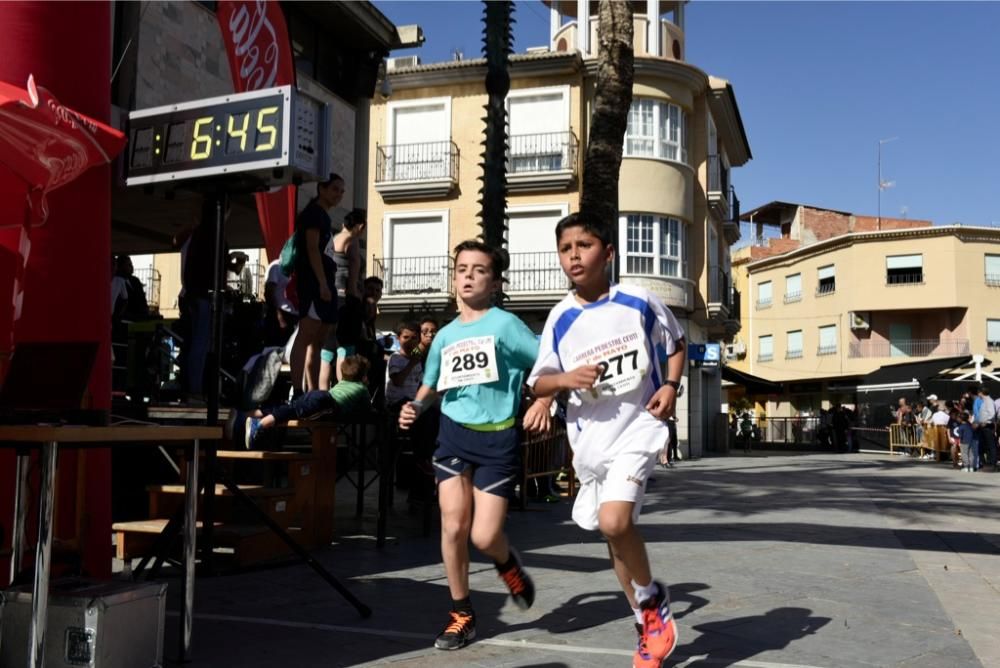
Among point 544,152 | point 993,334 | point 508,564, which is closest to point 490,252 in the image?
point 508,564

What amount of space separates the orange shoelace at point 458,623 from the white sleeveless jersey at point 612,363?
85 centimetres

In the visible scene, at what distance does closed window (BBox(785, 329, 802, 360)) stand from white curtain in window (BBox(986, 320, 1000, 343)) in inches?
377

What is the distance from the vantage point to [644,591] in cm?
416

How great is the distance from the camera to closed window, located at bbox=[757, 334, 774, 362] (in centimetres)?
5784

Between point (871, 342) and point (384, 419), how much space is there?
4914 cm

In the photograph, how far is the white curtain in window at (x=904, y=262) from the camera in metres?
50.3

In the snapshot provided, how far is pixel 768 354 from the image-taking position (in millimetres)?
→ 58062

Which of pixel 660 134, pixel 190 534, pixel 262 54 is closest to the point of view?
pixel 190 534

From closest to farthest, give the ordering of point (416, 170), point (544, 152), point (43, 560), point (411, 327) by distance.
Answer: point (43, 560), point (411, 327), point (544, 152), point (416, 170)

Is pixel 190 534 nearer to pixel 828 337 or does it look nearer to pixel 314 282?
pixel 314 282

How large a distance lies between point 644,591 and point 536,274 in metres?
27.2

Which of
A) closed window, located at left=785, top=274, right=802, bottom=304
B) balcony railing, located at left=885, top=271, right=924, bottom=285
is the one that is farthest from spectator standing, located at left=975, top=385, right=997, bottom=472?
closed window, located at left=785, top=274, right=802, bottom=304

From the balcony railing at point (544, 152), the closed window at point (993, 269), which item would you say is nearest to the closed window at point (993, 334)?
the closed window at point (993, 269)

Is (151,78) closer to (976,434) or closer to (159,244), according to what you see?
(159,244)
